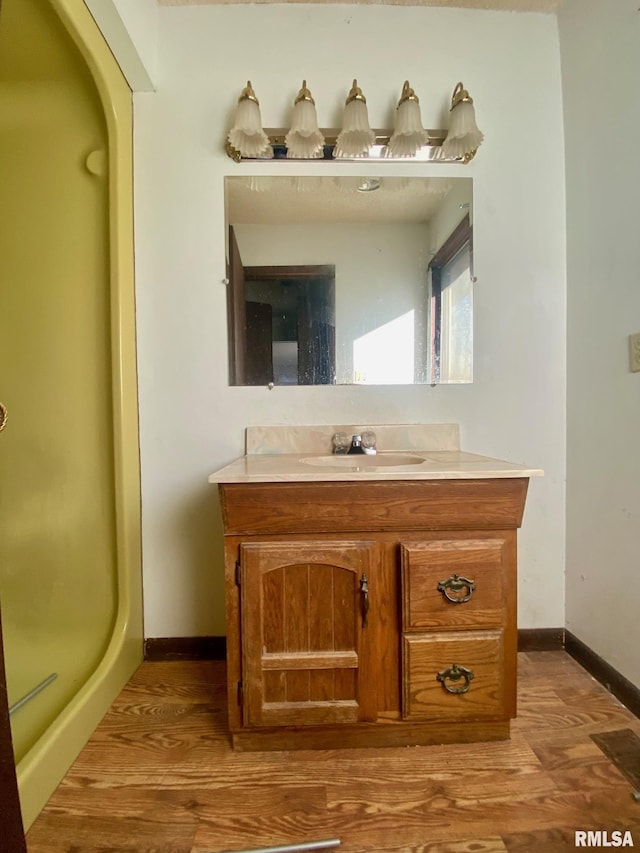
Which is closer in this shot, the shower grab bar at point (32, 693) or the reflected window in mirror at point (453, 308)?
the shower grab bar at point (32, 693)

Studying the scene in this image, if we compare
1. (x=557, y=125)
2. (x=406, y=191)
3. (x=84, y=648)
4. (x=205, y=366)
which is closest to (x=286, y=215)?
(x=406, y=191)

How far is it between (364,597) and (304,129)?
4.67 feet

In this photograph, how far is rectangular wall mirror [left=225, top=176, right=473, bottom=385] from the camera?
137 centimetres

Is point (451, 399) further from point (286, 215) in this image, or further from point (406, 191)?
point (286, 215)

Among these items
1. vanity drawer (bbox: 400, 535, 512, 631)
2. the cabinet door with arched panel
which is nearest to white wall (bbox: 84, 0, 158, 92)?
the cabinet door with arched panel

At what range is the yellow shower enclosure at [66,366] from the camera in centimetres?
121

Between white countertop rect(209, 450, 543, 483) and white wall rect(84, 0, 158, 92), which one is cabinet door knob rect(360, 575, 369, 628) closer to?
white countertop rect(209, 450, 543, 483)

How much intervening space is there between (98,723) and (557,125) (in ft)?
7.87

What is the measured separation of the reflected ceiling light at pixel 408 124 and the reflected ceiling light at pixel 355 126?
0.27ft

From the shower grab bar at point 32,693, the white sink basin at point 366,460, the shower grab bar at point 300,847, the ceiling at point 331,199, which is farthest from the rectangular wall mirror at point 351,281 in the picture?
the shower grab bar at point 300,847

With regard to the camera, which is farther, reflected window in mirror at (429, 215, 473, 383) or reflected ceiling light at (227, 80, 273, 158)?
reflected window in mirror at (429, 215, 473, 383)

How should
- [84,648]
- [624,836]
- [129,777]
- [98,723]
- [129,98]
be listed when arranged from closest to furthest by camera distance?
[624,836], [129,777], [98,723], [84,648], [129,98]

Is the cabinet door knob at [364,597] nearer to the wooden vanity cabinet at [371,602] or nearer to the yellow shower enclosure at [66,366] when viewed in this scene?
the wooden vanity cabinet at [371,602]

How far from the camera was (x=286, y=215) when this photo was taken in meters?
1.38
